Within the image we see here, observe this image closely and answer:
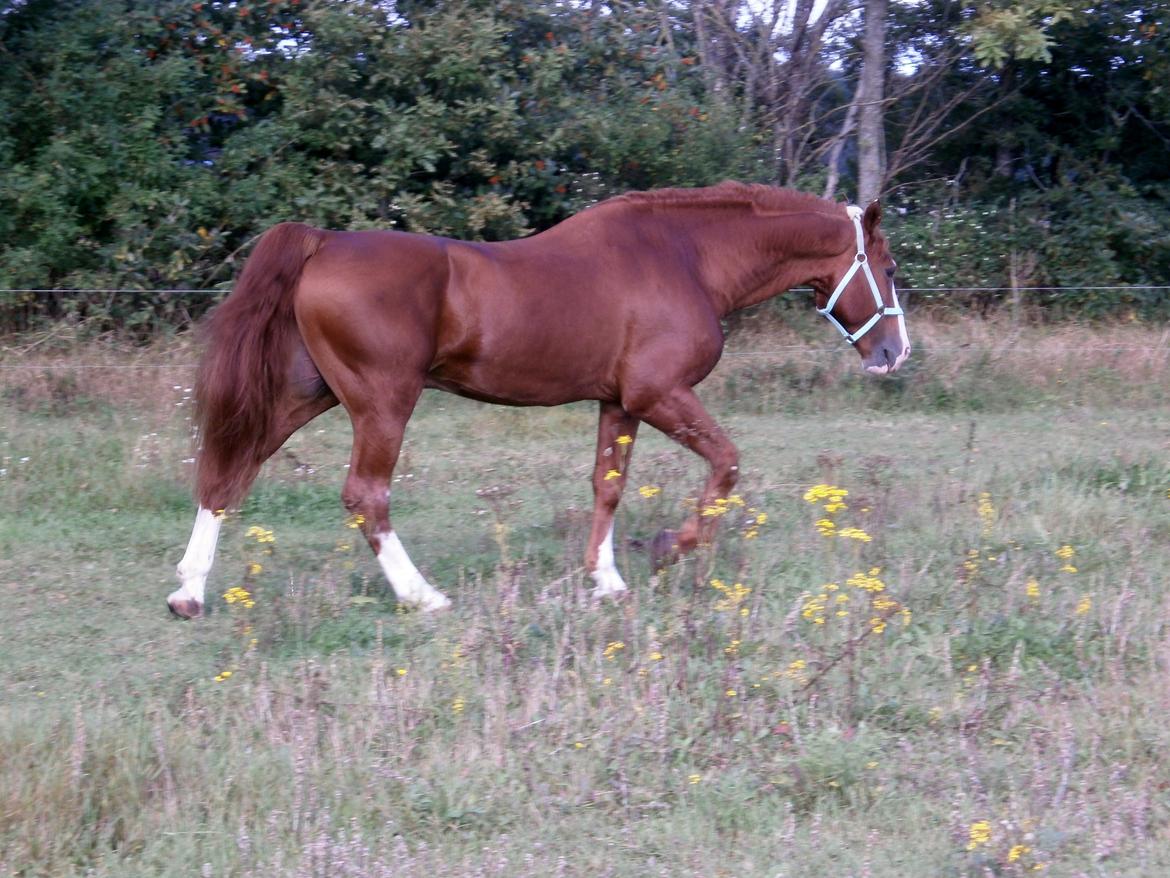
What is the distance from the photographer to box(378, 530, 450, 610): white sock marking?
5418 mm

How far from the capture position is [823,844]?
3562mm

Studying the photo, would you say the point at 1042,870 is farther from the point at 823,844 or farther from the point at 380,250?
the point at 380,250

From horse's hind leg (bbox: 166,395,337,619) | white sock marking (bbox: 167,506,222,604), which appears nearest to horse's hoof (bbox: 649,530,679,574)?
horse's hind leg (bbox: 166,395,337,619)

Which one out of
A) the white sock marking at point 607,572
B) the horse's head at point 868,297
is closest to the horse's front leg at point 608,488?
the white sock marking at point 607,572

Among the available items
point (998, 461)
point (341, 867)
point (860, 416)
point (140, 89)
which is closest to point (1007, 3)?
point (860, 416)

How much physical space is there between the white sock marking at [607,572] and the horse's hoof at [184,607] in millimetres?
1734

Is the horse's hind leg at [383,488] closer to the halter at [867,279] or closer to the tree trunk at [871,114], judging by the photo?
the halter at [867,279]

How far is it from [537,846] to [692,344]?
2.76m

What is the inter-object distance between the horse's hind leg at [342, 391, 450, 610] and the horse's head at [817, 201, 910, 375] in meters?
2.18

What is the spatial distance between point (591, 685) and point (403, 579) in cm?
139

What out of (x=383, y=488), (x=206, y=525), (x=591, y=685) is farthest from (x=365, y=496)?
(x=591, y=685)

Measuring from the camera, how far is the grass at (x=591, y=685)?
3531mm

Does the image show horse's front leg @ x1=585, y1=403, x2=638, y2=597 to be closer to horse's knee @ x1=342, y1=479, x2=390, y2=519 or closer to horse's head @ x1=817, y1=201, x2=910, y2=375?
horse's knee @ x1=342, y1=479, x2=390, y2=519

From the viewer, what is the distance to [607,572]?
5.73 metres
